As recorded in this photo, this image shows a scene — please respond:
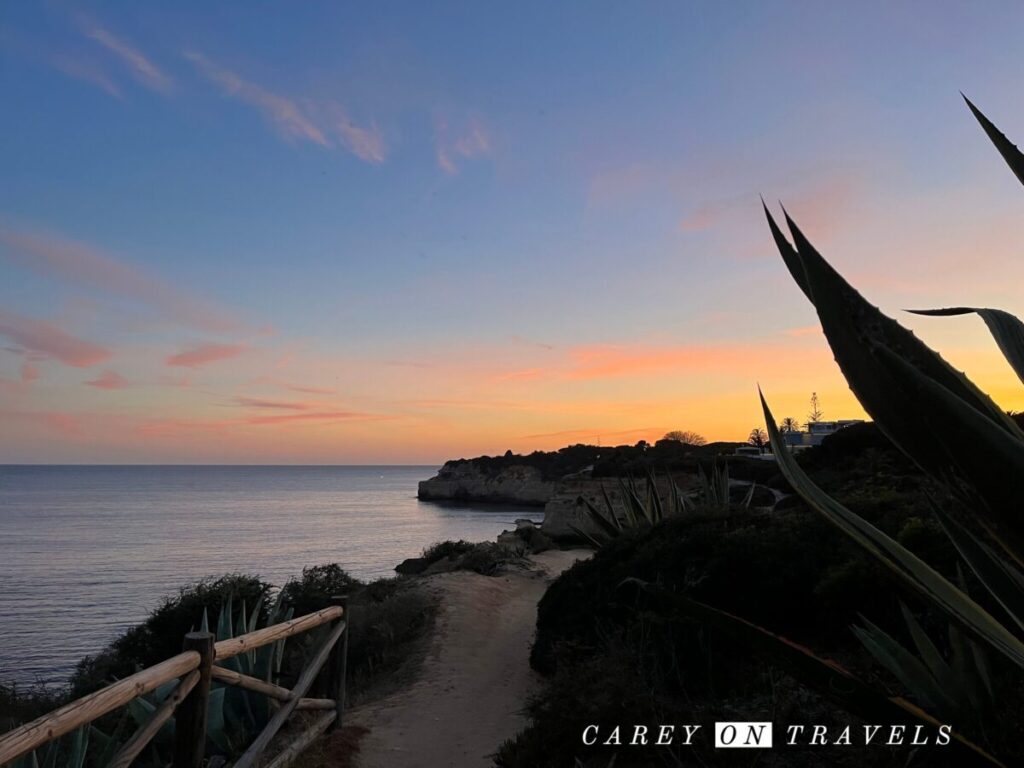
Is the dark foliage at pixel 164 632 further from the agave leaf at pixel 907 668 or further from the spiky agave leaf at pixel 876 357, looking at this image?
the spiky agave leaf at pixel 876 357

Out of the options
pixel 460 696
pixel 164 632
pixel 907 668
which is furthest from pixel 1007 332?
pixel 164 632

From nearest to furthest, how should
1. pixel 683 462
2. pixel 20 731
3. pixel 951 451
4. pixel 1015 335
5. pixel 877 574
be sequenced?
pixel 951 451
pixel 1015 335
pixel 20 731
pixel 877 574
pixel 683 462

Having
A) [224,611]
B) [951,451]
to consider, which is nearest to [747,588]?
[224,611]

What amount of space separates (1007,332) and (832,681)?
0.93 m

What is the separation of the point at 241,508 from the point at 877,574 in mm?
80998

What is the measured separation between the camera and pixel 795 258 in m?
1.55

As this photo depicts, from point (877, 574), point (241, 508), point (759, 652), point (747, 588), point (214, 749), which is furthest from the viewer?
point (241, 508)

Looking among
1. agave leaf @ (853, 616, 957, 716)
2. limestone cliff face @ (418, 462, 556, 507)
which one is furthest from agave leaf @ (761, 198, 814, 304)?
limestone cliff face @ (418, 462, 556, 507)

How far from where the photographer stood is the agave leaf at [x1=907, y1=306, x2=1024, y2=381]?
5.68ft

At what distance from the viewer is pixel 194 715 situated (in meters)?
4.05

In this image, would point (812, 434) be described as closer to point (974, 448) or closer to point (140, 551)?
point (140, 551)

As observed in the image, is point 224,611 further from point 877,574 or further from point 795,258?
point 795,258

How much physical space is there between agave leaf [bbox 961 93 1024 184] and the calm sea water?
18.6 m

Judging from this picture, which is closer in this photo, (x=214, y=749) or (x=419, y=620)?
(x=214, y=749)
